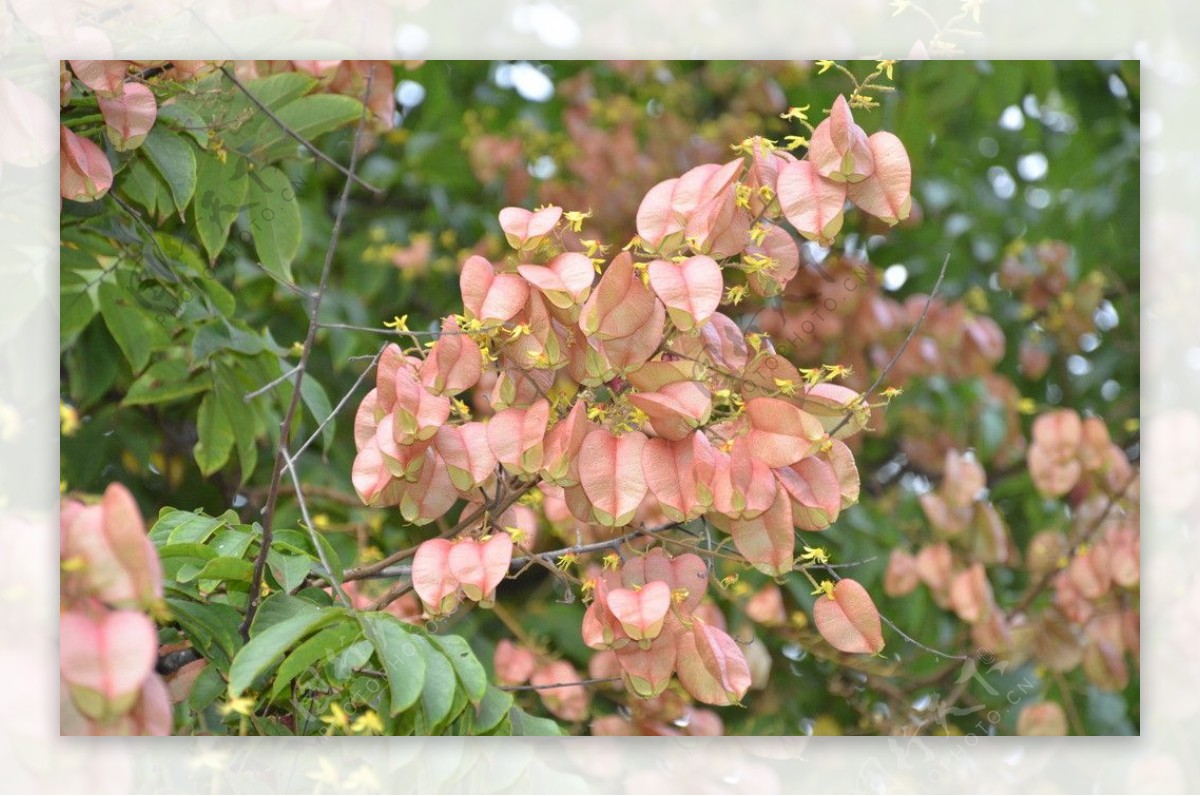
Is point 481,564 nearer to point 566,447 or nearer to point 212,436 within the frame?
point 566,447

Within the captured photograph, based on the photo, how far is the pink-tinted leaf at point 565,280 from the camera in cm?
91

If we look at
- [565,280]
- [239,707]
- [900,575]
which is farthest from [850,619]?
[900,575]


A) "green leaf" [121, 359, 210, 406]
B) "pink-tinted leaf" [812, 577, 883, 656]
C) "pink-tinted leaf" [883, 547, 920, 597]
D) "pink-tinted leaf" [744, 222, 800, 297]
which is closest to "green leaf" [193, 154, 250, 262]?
"green leaf" [121, 359, 210, 406]

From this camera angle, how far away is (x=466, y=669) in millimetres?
946

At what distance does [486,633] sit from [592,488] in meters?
0.70

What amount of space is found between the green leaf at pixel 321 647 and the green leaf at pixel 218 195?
0.44 metres

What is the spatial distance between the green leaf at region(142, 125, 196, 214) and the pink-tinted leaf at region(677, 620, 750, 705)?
570mm

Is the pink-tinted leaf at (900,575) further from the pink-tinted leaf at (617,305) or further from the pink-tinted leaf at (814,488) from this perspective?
the pink-tinted leaf at (617,305)

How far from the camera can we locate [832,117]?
97 cm

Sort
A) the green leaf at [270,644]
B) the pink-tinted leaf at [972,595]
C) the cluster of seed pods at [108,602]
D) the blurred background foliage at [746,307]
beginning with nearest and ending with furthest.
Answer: the cluster of seed pods at [108,602], the green leaf at [270,644], the blurred background foliage at [746,307], the pink-tinted leaf at [972,595]

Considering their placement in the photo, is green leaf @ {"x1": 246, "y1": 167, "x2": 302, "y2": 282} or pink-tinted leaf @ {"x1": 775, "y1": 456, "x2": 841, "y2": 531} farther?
green leaf @ {"x1": 246, "y1": 167, "x2": 302, "y2": 282}

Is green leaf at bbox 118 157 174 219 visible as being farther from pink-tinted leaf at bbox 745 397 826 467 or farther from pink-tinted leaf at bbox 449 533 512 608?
pink-tinted leaf at bbox 745 397 826 467

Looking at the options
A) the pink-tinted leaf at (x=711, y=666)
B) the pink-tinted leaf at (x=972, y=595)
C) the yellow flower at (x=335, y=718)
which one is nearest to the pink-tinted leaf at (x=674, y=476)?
the pink-tinted leaf at (x=711, y=666)

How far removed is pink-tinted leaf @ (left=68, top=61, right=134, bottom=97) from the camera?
1128mm
